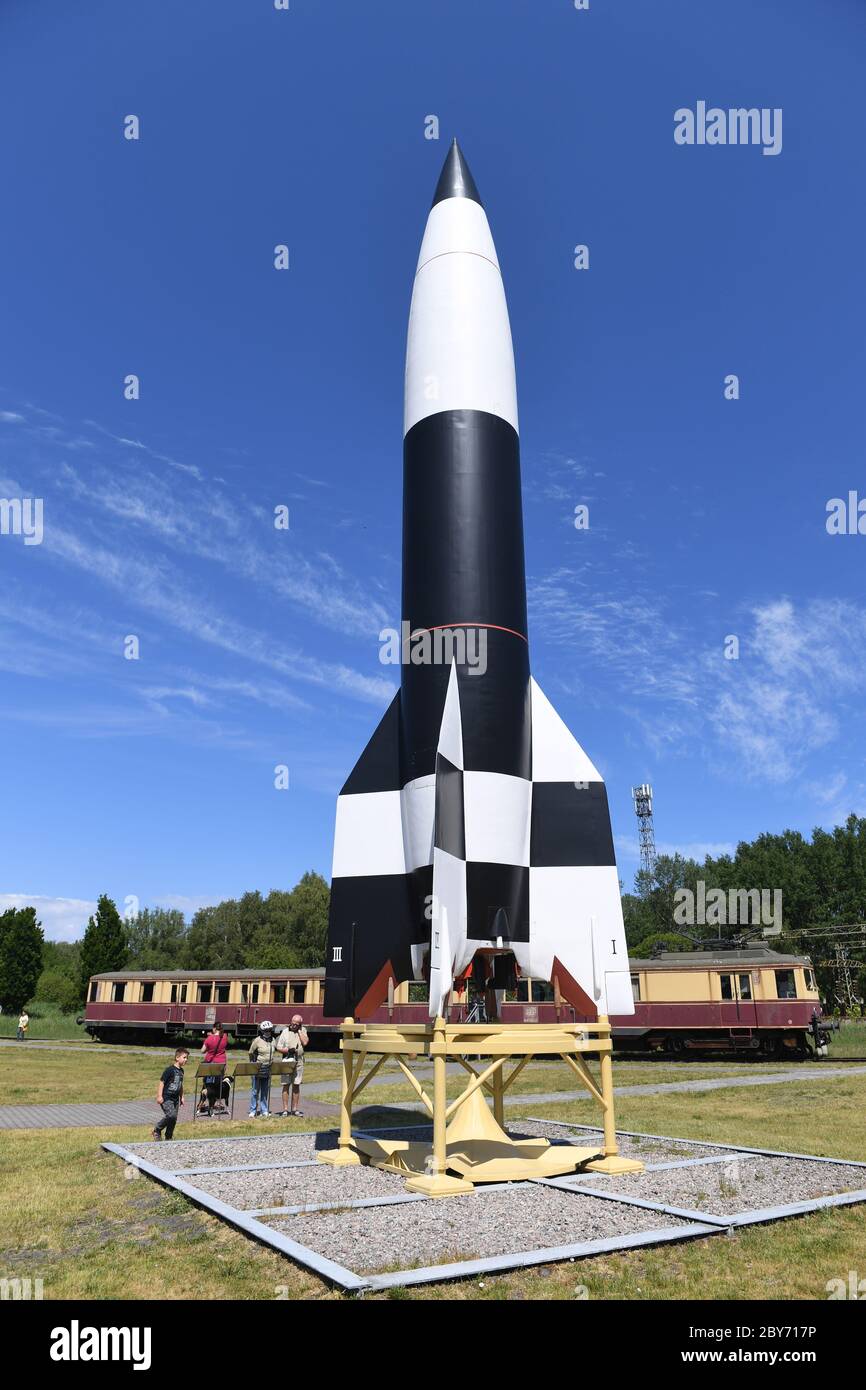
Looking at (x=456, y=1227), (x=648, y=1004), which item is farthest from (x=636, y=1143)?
(x=648, y=1004)

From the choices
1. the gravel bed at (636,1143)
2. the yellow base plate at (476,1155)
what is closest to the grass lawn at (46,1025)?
the gravel bed at (636,1143)

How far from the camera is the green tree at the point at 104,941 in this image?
52.7m

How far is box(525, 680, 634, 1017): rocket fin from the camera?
10758 millimetres

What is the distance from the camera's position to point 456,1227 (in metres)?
7.46

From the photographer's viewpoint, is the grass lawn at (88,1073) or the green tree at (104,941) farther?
the green tree at (104,941)

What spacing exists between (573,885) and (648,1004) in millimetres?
18617

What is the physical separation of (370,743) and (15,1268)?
24.1 feet

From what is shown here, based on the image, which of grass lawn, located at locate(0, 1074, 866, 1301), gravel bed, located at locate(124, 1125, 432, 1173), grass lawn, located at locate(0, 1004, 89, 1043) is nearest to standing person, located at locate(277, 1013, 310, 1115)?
gravel bed, located at locate(124, 1125, 432, 1173)

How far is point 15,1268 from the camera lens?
6559mm

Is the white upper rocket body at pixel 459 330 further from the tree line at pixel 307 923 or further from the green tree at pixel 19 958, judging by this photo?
the green tree at pixel 19 958

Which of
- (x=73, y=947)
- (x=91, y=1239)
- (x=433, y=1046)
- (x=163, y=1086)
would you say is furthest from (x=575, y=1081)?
(x=73, y=947)

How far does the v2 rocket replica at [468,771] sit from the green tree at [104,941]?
4611cm

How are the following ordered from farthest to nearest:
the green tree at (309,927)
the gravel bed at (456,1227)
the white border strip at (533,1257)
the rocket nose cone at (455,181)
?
the green tree at (309,927) < the rocket nose cone at (455,181) < the gravel bed at (456,1227) < the white border strip at (533,1257)
